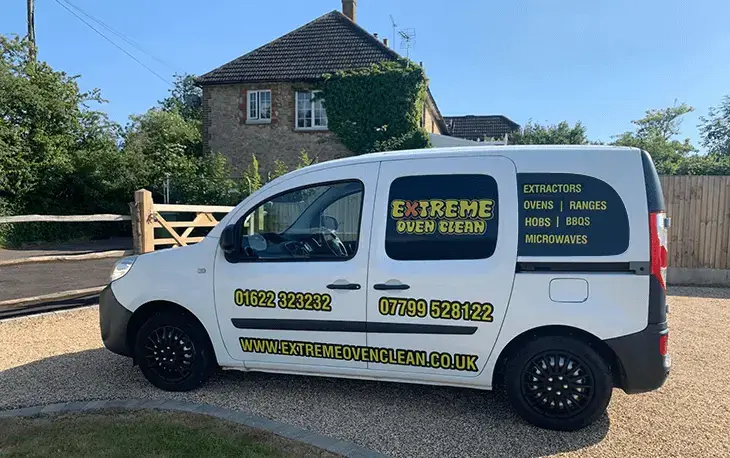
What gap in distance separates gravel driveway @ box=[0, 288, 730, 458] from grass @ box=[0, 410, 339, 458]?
1.20 ft

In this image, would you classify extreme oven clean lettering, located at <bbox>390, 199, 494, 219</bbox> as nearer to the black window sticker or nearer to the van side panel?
the black window sticker

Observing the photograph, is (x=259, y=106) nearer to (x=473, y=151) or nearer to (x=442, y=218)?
(x=473, y=151)

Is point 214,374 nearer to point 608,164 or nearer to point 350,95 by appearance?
point 608,164

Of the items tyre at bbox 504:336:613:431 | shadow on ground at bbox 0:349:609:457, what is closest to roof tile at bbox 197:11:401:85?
shadow on ground at bbox 0:349:609:457

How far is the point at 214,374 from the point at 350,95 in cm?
1548

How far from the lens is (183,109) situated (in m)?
47.6

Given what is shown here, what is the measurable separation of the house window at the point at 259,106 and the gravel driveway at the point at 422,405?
15.5 m

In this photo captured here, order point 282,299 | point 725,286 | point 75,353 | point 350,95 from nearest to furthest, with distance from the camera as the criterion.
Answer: point 282,299, point 75,353, point 725,286, point 350,95

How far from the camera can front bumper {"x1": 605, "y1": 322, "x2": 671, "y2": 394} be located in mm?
3459

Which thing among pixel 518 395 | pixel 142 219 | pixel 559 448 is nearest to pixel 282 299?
pixel 518 395

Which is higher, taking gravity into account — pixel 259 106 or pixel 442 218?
pixel 259 106

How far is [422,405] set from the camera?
4.11 metres

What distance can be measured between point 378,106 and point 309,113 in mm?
2967

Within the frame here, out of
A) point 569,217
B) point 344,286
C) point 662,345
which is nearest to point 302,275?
point 344,286
